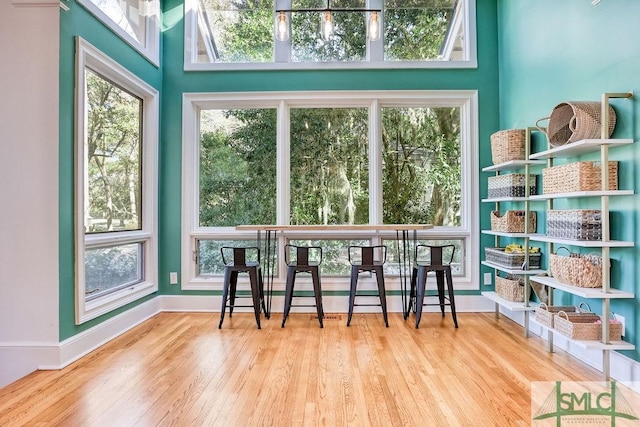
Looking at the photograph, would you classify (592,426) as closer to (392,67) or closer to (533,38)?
(533,38)

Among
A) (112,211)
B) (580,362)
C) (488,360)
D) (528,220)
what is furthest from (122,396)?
(528,220)

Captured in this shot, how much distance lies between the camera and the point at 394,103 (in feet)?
12.8

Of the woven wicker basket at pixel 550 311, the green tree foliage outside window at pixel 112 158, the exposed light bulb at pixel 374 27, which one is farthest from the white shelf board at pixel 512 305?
the green tree foliage outside window at pixel 112 158

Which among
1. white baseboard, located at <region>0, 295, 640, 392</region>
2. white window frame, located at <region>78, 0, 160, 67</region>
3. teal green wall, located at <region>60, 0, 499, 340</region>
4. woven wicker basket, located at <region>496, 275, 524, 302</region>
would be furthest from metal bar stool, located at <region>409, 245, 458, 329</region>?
white window frame, located at <region>78, 0, 160, 67</region>

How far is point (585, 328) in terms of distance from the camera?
2.22 m

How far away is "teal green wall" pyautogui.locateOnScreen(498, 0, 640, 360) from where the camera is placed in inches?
85.1

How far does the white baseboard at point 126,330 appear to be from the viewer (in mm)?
2301

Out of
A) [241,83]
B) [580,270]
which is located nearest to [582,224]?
[580,270]

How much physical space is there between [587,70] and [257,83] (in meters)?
2.87

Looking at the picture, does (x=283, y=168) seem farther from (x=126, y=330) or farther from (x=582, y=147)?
(x=582, y=147)

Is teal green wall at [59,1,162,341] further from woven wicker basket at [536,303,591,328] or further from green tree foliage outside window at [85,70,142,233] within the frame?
woven wicker basket at [536,303,591,328]

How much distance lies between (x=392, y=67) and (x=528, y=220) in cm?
202

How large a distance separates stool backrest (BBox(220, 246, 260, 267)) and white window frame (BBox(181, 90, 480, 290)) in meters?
0.18

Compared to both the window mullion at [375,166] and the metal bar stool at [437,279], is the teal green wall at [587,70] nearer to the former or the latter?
the metal bar stool at [437,279]
